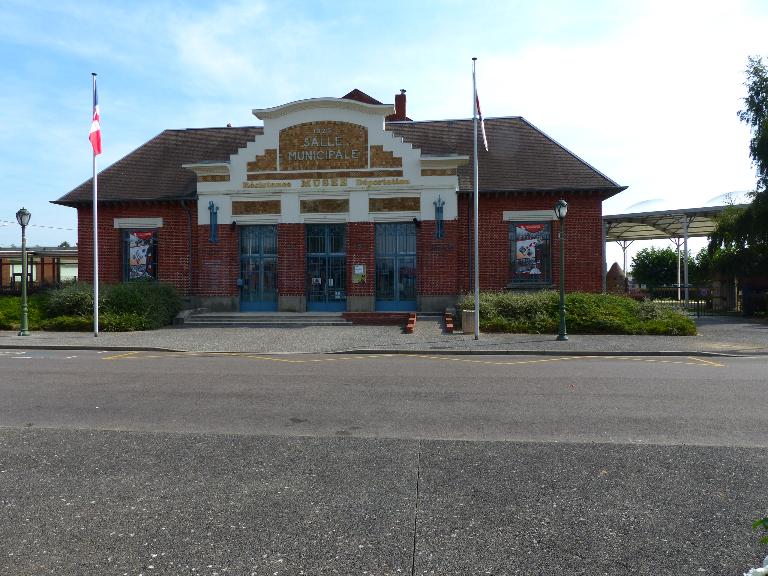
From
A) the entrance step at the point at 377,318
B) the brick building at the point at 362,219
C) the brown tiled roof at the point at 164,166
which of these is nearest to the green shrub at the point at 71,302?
the brick building at the point at 362,219

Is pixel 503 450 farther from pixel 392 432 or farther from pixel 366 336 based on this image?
pixel 366 336

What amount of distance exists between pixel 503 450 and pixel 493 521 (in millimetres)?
1707

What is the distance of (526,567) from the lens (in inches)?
138

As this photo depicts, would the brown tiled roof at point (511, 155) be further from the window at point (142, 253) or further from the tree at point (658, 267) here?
the tree at point (658, 267)

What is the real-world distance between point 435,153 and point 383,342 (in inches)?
431

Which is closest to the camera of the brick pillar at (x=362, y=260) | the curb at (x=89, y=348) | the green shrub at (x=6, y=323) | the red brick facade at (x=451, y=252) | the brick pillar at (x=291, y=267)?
the curb at (x=89, y=348)

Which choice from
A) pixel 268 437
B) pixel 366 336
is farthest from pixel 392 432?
pixel 366 336

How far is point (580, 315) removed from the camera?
771 inches

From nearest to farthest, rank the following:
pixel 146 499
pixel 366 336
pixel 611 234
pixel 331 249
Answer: pixel 146 499
pixel 366 336
pixel 331 249
pixel 611 234

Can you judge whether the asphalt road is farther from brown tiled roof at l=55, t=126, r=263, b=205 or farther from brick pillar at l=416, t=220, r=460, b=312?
brown tiled roof at l=55, t=126, r=263, b=205

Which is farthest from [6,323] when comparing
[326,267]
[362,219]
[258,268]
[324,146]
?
[362,219]

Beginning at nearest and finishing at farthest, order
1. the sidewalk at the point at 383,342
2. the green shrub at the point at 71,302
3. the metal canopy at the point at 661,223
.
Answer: the sidewalk at the point at 383,342 → the green shrub at the point at 71,302 → the metal canopy at the point at 661,223

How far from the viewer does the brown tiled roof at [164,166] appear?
84.0 ft

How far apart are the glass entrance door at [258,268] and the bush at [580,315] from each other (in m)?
8.18
